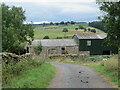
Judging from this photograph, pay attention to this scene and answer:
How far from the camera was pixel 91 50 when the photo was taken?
217 feet

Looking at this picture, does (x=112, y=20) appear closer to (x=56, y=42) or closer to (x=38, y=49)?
(x=38, y=49)

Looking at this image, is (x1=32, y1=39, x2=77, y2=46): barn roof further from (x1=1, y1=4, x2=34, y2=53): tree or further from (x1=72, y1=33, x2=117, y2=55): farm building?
(x1=1, y1=4, x2=34, y2=53): tree

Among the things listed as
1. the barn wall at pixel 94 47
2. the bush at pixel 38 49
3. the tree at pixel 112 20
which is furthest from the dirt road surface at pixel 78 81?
the barn wall at pixel 94 47

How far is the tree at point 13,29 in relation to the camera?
1594 inches

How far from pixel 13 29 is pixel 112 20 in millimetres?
26468

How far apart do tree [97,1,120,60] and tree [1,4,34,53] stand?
22179 millimetres

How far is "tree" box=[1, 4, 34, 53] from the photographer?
4050 cm

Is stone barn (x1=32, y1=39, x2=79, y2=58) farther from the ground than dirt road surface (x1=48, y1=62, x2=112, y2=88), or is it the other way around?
dirt road surface (x1=48, y1=62, x2=112, y2=88)

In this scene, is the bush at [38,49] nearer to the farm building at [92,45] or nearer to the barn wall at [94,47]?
the farm building at [92,45]

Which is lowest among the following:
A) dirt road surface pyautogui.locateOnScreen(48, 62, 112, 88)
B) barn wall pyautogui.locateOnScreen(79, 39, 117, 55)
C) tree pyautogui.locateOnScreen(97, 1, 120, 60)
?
barn wall pyautogui.locateOnScreen(79, 39, 117, 55)

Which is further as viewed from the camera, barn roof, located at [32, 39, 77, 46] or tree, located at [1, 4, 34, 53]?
barn roof, located at [32, 39, 77, 46]

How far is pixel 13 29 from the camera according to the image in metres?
43.1

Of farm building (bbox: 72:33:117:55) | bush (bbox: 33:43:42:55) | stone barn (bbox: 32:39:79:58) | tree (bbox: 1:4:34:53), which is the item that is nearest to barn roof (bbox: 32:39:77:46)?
stone barn (bbox: 32:39:79:58)

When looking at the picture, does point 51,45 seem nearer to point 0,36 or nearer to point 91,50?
point 91,50
